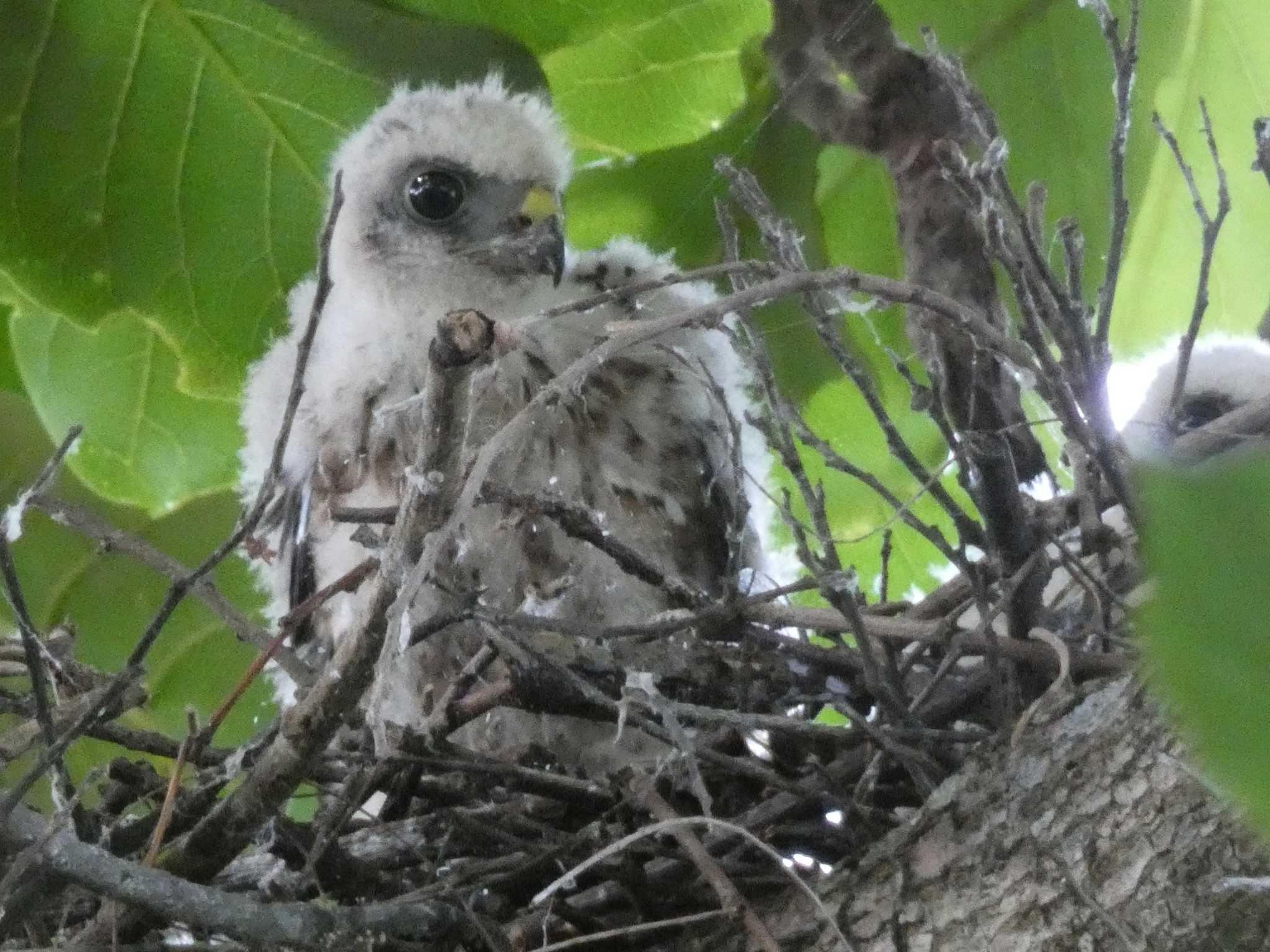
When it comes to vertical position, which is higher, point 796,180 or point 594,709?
point 796,180

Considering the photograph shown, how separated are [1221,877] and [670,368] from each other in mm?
927

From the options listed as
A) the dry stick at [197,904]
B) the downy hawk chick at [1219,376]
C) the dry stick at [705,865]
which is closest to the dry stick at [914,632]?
the dry stick at [705,865]

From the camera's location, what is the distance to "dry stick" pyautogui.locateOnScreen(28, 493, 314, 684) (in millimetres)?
1044

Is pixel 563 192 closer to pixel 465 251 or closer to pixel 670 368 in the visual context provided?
pixel 465 251

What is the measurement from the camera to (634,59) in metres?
1.75

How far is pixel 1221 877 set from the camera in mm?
811

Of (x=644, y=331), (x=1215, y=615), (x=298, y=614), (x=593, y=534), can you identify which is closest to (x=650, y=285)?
(x=644, y=331)

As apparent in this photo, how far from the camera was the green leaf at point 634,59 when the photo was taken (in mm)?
1649

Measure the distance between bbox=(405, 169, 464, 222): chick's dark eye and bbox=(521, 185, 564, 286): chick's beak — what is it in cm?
10

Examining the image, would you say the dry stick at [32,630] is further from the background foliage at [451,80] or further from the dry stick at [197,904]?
the background foliage at [451,80]

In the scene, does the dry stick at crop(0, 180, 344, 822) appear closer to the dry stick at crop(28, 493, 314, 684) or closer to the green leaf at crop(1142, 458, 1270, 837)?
the dry stick at crop(28, 493, 314, 684)

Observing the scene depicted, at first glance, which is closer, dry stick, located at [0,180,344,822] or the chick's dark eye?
dry stick, located at [0,180,344,822]

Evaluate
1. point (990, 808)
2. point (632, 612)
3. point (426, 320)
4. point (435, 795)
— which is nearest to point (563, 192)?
point (426, 320)

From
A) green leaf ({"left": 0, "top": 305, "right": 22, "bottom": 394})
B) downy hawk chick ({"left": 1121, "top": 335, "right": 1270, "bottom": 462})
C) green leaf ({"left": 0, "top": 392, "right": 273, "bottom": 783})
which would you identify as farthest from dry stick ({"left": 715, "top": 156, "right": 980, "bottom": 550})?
green leaf ({"left": 0, "top": 305, "right": 22, "bottom": 394})
